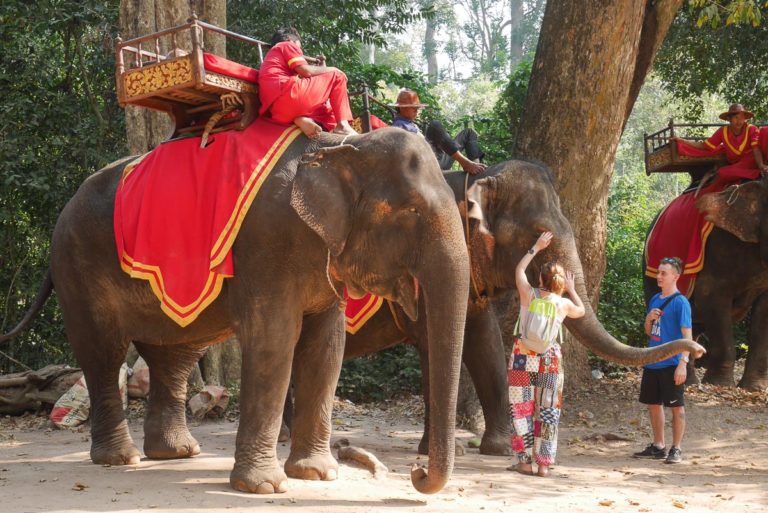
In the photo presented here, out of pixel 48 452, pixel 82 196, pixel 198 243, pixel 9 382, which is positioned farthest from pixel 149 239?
pixel 9 382

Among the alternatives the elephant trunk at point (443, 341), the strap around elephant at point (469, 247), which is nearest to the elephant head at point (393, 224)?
the elephant trunk at point (443, 341)

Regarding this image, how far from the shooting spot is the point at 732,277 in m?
11.3

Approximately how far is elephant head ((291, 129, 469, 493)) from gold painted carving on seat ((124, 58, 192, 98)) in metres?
0.99

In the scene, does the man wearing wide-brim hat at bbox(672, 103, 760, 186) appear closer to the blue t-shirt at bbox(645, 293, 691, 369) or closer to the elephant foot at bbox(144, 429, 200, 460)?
the blue t-shirt at bbox(645, 293, 691, 369)

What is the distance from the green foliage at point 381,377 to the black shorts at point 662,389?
13.6 feet

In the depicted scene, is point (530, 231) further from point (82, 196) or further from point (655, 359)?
point (82, 196)

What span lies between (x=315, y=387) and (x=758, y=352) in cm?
690

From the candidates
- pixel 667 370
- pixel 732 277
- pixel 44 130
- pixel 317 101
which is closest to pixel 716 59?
pixel 732 277

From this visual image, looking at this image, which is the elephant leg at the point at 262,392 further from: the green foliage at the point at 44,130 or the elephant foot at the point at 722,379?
the elephant foot at the point at 722,379

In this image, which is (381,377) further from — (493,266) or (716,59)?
(716,59)

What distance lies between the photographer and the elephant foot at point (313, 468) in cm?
615

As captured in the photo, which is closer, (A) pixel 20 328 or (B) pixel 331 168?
(B) pixel 331 168

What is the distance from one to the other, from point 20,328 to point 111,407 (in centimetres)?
121

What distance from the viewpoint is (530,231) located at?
7.32m
